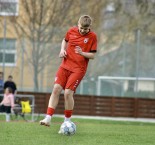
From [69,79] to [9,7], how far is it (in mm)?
20490

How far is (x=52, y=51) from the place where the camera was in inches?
1061

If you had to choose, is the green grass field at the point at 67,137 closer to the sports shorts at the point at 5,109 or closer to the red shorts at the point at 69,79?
the red shorts at the point at 69,79

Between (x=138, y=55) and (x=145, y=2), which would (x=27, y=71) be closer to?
(x=138, y=55)

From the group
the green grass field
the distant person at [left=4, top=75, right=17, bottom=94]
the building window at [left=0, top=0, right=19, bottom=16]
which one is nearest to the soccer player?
the green grass field

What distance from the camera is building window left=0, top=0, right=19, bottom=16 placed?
30422mm

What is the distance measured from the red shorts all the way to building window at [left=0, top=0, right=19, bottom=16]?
19.8 m

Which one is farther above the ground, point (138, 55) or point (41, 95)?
point (138, 55)

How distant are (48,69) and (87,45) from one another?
15754 mm

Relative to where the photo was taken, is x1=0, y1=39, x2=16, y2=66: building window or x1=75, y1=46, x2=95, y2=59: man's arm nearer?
x1=75, y1=46, x2=95, y2=59: man's arm

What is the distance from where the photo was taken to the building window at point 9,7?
30422 millimetres

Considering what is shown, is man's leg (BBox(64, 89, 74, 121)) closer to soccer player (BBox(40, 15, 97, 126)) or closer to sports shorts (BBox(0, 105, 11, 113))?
soccer player (BBox(40, 15, 97, 126))

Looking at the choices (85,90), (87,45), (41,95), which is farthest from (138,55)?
(87,45)

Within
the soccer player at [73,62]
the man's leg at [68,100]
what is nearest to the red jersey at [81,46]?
the soccer player at [73,62]

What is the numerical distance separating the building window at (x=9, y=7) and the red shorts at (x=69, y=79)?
19.8 meters
